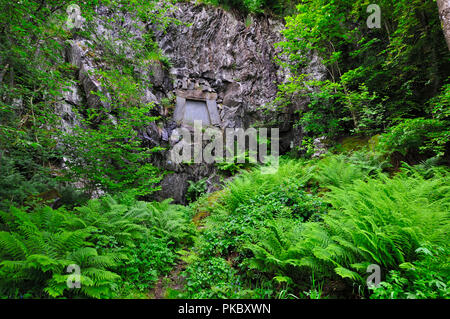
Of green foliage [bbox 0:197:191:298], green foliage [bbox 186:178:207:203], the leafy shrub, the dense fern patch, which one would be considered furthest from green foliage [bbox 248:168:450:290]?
green foliage [bbox 186:178:207:203]

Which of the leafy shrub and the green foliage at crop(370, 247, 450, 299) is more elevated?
the green foliage at crop(370, 247, 450, 299)

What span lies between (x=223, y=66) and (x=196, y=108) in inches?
139

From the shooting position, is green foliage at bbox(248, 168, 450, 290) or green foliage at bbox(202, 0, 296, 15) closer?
green foliage at bbox(248, 168, 450, 290)

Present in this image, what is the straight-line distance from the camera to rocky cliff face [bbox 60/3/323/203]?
11930mm

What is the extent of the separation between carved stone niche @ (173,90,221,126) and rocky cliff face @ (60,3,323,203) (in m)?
0.24

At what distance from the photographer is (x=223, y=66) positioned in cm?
1276

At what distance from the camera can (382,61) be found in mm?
6500

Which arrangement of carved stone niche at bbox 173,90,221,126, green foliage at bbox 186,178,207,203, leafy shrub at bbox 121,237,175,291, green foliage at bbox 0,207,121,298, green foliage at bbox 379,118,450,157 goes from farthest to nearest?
carved stone niche at bbox 173,90,221,126
green foliage at bbox 186,178,207,203
green foliage at bbox 379,118,450,157
leafy shrub at bbox 121,237,175,291
green foliage at bbox 0,207,121,298

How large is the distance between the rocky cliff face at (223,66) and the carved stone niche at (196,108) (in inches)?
9.3

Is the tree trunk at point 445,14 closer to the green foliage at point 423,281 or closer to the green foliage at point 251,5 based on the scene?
the green foliage at point 423,281

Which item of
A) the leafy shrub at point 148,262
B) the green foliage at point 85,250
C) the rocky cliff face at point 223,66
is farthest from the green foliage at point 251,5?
the leafy shrub at point 148,262

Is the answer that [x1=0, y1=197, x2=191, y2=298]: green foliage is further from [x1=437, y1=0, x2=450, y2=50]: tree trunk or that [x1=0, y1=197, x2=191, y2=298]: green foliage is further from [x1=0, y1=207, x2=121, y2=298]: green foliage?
[x1=437, y1=0, x2=450, y2=50]: tree trunk

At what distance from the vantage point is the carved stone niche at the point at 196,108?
11.6m
